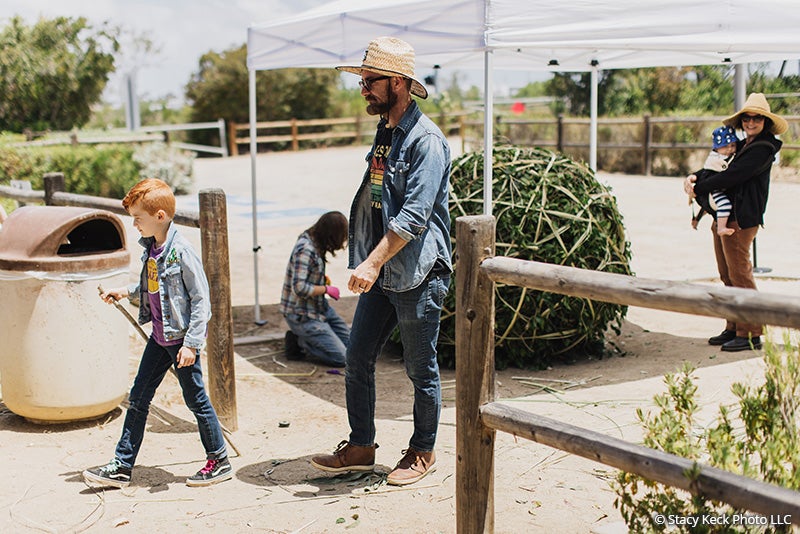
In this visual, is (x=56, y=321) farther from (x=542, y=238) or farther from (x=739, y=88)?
(x=739, y=88)

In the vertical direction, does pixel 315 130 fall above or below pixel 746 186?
above

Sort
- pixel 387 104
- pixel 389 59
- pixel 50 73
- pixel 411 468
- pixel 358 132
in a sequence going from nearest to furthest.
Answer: pixel 389 59
pixel 387 104
pixel 411 468
pixel 50 73
pixel 358 132

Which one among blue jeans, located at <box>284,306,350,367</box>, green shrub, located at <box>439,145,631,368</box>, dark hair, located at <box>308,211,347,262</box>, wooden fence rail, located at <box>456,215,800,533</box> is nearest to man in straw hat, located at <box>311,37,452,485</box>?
wooden fence rail, located at <box>456,215,800,533</box>

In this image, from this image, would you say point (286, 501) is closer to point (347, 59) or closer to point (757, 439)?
point (757, 439)

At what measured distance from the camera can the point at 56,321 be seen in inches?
181

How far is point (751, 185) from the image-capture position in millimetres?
6012

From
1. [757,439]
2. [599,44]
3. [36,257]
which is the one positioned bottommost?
[757,439]

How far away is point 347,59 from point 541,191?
1.48 meters

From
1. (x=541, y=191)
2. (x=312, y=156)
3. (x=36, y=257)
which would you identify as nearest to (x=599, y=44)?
(x=541, y=191)

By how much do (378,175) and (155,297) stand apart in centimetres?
112

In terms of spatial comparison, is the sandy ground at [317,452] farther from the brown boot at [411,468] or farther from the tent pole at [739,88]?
the tent pole at [739,88]

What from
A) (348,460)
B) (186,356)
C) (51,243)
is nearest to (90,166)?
(51,243)

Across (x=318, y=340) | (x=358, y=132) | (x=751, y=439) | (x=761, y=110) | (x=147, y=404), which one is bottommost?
(x=318, y=340)

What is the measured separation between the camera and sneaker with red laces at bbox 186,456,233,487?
4.07 meters
